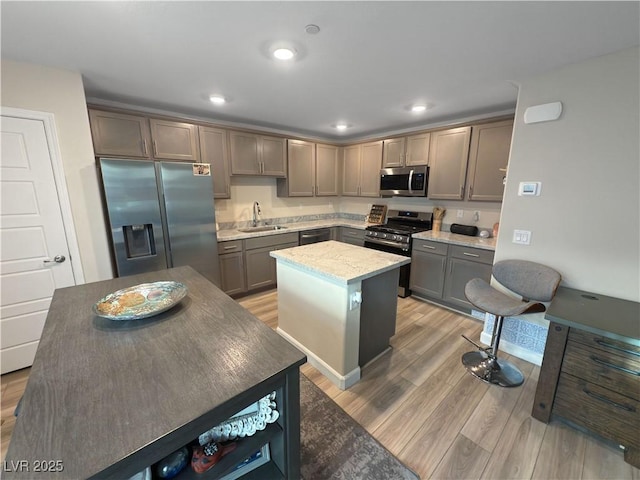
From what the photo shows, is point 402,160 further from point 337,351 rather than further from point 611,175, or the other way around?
point 337,351

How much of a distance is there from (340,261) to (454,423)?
1.33m

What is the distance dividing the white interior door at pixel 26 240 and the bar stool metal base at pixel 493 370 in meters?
3.60

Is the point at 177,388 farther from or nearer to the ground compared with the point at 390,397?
farther from the ground

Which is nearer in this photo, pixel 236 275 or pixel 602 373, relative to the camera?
pixel 602 373

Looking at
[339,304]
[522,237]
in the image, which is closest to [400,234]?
[522,237]

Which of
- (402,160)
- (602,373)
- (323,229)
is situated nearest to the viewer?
(602,373)

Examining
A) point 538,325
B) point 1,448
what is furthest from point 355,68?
point 1,448

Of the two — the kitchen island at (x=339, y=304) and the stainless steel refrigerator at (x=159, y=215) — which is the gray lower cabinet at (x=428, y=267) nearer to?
the kitchen island at (x=339, y=304)

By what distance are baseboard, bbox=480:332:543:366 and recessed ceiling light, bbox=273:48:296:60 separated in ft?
9.80

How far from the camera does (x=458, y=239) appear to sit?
311 centimetres

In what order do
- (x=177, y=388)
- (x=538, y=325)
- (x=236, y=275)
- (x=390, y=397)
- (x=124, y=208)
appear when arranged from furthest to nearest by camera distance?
→ (x=236, y=275) → (x=124, y=208) → (x=538, y=325) → (x=390, y=397) → (x=177, y=388)

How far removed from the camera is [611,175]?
5.90ft

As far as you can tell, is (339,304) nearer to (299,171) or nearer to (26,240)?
(26,240)

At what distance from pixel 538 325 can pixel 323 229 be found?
2939mm
